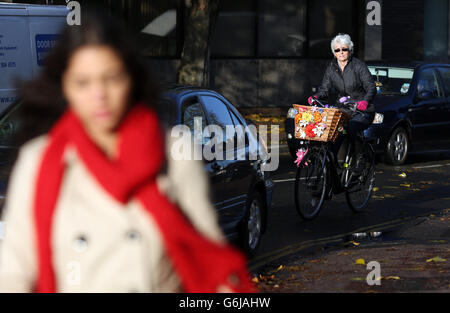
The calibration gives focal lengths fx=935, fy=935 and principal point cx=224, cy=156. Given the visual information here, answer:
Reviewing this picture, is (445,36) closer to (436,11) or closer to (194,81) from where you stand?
(436,11)

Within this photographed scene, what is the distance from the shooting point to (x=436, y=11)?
26.4 m

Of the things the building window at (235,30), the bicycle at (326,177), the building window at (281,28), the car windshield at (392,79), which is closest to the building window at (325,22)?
the building window at (281,28)

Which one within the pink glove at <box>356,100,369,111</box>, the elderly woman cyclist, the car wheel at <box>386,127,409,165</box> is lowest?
the car wheel at <box>386,127,409,165</box>

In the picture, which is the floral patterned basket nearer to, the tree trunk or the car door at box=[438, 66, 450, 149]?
the car door at box=[438, 66, 450, 149]

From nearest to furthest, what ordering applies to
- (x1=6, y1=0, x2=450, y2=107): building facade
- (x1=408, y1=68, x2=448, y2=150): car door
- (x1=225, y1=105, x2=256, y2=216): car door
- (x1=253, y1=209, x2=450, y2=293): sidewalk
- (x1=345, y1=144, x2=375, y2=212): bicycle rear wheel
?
(x1=253, y1=209, x2=450, y2=293): sidewalk
(x1=225, y1=105, x2=256, y2=216): car door
(x1=345, y1=144, x2=375, y2=212): bicycle rear wheel
(x1=408, y1=68, x2=448, y2=150): car door
(x1=6, y1=0, x2=450, y2=107): building facade

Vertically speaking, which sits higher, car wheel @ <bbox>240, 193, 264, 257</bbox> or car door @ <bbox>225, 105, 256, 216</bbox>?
car door @ <bbox>225, 105, 256, 216</bbox>

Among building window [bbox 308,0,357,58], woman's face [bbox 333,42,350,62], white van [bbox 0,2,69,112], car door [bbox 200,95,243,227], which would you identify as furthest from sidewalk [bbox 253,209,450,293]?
building window [bbox 308,0,357,58]

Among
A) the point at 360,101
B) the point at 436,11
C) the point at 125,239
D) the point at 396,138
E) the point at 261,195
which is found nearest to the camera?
the point at 125,239

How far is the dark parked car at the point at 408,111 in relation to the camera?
14.4 meters

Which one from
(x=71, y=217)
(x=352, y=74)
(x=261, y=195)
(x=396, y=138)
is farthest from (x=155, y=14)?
(x=71, y=217)

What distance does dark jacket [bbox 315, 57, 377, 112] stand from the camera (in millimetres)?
10039

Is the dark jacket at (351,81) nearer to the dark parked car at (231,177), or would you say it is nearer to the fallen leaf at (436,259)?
the dark parked car at (231,177)

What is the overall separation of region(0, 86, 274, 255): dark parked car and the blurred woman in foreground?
4.25 m
